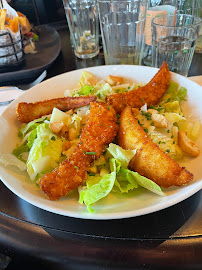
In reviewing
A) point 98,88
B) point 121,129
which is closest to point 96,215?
point 121,129

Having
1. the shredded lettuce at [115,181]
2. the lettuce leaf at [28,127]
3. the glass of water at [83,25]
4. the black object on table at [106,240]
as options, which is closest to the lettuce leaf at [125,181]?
the shredded lettuce at [115,181]

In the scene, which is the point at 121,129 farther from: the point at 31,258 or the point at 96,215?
the point at 31,258

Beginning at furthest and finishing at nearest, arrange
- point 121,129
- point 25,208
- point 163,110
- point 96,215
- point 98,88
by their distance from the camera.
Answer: point 98,88
point 163,110
point 121,129
point 25,208
point 96,215

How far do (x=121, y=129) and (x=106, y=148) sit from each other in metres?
0.11

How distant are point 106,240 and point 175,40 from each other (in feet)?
4.35

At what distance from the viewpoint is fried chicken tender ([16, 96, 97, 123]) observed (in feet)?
4.14

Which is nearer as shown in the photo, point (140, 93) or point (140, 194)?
point (140, 194)

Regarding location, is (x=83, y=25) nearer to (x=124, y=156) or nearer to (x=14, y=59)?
(x=14, y=59)

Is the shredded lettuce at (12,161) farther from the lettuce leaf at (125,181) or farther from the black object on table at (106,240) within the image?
the lettuce leaf at (125,181)

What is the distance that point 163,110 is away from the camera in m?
1.26

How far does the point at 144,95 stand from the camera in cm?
130

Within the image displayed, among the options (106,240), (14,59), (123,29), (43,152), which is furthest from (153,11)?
(106,240)

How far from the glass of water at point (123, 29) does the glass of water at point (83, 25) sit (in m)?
0.31

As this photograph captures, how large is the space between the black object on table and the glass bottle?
4.15 ft
